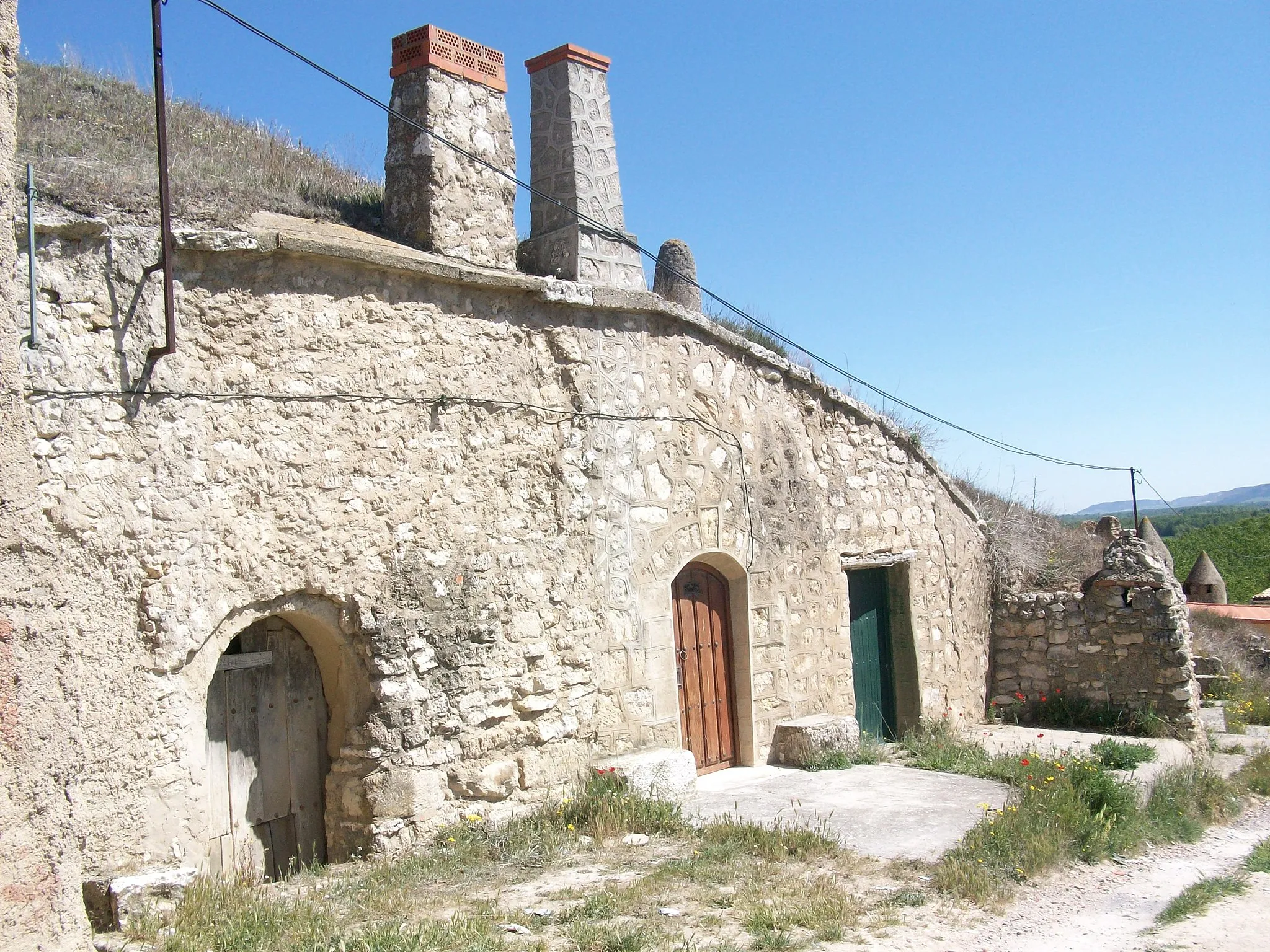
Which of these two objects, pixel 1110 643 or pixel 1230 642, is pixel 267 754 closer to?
pixel 1110 643

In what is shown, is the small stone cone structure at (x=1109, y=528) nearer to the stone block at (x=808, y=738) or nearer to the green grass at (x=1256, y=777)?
the green grass at (x=1256, y=777)

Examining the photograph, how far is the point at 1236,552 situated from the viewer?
3941 centimetres

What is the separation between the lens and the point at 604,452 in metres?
7.55

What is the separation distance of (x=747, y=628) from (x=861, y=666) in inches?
83.7

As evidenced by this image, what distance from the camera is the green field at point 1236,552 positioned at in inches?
1396

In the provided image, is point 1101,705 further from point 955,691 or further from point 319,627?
point 319,627

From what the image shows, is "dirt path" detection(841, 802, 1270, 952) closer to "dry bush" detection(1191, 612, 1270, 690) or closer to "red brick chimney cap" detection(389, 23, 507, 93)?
"red brick chimney cap" detection(389, 23, 507, 93)

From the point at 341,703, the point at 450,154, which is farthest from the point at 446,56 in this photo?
the point at 341,703

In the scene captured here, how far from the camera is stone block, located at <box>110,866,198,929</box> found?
4.64m

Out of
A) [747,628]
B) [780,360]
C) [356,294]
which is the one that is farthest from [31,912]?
[780,360]

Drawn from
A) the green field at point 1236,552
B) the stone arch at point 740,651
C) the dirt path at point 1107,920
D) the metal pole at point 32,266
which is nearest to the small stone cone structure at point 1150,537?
the stone arch at point 740,651

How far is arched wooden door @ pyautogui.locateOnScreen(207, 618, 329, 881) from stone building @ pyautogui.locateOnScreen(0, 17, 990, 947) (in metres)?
0.02

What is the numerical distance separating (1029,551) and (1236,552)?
3261cm

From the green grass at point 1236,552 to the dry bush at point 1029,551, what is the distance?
23.7 meters
